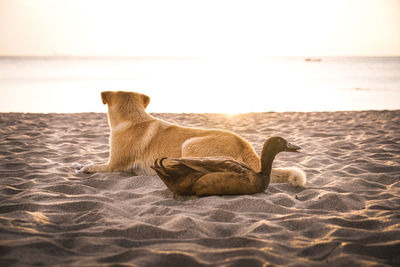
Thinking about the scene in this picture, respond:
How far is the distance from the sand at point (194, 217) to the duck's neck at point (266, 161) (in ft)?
0.75

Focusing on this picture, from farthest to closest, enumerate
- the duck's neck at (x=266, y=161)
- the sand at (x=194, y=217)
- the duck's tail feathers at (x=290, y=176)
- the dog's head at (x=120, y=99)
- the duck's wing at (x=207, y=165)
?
the dog's head at (x=120, y=99) → the duck's tail feathers at (x=290, y=176) → the duck's neck at (x=266, y=161) → the duck's wing at (x=207, y=165) → the sand at (x=194, y=217)

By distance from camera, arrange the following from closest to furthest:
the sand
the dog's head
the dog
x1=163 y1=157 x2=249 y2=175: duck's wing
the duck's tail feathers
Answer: the sand < x1=163 y1=157 x2=249 y2=175: duck's wing < the duck's tail feathers < the dog < the dog's head

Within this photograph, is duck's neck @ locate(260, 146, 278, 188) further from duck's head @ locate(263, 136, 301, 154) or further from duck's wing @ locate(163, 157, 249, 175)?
duck's wing @ locate(163, 157, 249, 175)

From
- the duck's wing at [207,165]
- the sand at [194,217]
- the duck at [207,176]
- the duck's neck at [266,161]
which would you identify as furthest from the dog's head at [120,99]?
the duck's neck at [266,161]

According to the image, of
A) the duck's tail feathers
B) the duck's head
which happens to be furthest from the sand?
the duck's head

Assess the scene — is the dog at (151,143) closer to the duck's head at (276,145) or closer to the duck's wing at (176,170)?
the duck's head at (276,145)

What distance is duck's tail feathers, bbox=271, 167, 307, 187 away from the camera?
3.85 metres

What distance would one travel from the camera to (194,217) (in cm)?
292

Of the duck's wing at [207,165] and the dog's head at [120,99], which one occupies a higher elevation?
the dog's head at [120,99]

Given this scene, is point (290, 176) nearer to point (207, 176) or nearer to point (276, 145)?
point (276, 145)

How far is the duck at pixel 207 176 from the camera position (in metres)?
3.30

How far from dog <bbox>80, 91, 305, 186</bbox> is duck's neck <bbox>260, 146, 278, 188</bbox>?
0.36m

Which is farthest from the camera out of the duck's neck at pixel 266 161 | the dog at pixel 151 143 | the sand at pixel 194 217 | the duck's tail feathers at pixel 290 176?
the dog at pixel 151 143

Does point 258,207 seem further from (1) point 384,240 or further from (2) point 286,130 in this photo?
(2) point 286,130
